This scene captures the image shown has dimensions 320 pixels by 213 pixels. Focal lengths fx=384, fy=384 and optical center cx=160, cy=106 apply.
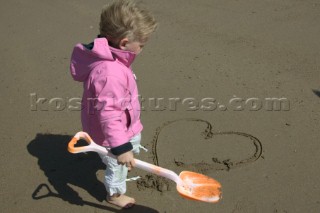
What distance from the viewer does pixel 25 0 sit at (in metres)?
6.15

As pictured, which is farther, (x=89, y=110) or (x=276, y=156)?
(x=276, y=156)

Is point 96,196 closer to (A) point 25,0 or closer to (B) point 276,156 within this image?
(B) point 276,156

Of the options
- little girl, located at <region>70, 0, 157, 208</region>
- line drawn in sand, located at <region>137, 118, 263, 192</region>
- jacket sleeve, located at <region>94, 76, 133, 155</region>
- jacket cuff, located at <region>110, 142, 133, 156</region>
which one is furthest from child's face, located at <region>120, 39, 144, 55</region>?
line drawn in sand, located at <region>137, 118, 263, 192</region>

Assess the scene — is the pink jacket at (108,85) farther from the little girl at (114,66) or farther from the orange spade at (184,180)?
the orange spade at (184,180)

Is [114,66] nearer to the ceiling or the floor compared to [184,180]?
nearer to the ceiling

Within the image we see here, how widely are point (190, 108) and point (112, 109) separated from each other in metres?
1.69

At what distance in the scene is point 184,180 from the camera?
2.34 m

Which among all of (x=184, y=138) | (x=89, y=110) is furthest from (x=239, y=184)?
(x=89, y=110)

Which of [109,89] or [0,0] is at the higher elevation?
[0,0]

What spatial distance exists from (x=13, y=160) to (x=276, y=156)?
6.85 feet

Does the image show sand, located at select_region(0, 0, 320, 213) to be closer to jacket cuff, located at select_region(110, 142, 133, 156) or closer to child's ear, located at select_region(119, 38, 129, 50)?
jacket cuff, located at select_region(110, 142, 133, 156)

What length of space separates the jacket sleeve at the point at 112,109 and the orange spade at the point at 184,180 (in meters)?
0.14

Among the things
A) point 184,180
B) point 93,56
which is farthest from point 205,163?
point 93,56

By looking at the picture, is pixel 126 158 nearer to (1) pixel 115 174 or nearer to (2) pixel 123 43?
(1) pixel 115 174
